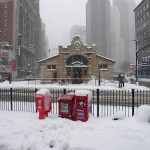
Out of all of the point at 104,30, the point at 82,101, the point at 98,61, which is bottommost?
the point at 82,101

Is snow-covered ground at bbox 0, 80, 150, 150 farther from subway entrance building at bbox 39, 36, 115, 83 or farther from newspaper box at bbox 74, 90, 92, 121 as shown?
subway entrance building at bbox 39, 36, 115, 83

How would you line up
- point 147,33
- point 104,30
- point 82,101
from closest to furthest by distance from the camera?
point 82,101 < point 147,33 < point 104,30

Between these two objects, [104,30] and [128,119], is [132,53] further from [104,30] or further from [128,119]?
[128,119]

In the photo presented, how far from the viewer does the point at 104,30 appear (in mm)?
147375

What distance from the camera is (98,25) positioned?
148500mm

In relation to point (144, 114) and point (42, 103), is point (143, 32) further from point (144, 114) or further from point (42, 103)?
point (42, 103)

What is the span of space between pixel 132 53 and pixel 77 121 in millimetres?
182289

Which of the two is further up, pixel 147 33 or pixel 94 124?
pixel 147 33

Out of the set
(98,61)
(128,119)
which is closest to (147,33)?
(98,61)

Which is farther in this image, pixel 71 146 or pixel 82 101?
pixel 82 101

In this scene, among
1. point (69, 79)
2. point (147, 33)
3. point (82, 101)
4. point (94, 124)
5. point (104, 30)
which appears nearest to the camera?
point (94, 124)

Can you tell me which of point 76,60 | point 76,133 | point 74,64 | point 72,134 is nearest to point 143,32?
point 76,60

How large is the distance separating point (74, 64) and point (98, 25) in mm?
109148

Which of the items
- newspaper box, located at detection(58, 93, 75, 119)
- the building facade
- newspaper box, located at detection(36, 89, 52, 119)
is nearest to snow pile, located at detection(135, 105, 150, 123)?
newspaper box, located at detection(58, 93, 75, 119)
